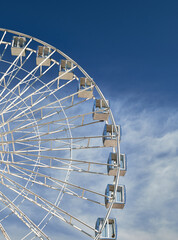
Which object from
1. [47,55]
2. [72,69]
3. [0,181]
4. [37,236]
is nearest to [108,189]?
[37,236]

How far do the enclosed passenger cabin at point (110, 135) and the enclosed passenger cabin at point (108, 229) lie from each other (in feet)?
13.2

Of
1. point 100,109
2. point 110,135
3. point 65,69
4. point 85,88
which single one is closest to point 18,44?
point 65,69

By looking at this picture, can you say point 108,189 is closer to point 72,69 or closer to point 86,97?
point 86,97

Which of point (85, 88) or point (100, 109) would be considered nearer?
point (100, 109)

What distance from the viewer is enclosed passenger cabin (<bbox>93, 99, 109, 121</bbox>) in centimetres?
1850

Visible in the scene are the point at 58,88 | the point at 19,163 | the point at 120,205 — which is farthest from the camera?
the point at 58,88

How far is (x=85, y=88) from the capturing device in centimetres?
1925

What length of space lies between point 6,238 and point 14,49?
10.3 m

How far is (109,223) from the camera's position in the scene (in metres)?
16.7

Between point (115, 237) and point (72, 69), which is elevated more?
point (72, 69)

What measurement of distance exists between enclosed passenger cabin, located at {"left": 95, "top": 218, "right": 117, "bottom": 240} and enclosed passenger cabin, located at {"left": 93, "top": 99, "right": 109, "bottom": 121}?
215 inches

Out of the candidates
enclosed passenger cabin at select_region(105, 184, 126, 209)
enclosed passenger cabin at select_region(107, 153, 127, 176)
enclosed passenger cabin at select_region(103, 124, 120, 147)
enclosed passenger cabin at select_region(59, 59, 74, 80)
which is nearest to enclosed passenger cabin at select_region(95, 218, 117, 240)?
enclosed passenger cabin at select_region(105, 184, 126, 209)

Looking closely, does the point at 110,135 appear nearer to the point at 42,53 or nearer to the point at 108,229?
the point at 108,229

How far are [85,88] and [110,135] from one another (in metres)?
3.14
